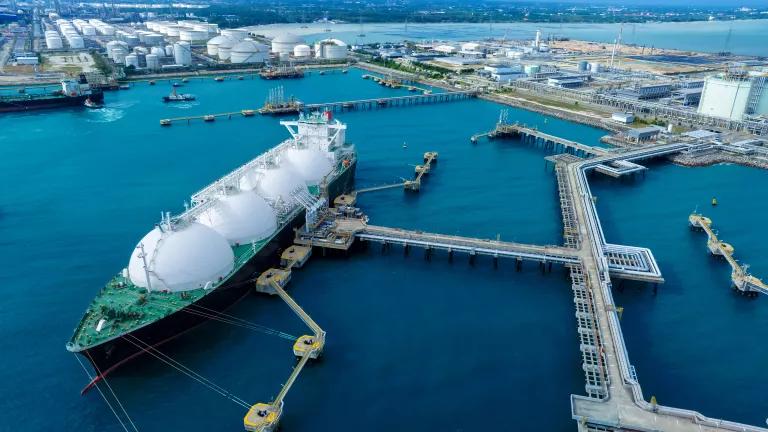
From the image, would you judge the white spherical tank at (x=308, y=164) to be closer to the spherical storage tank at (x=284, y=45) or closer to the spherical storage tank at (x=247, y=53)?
the spherical storage tank at (x=247, y=53)

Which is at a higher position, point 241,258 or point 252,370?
point 241,258

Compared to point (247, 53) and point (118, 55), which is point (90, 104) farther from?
point (247, 53)

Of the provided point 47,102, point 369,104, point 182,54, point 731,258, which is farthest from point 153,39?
point 731,258

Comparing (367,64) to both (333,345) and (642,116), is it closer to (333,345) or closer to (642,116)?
(642,116)

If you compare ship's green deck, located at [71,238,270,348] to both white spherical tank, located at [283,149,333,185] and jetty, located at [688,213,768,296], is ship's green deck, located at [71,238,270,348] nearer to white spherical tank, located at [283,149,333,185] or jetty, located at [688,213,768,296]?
white spherical tank, located at [283,149,333,185]

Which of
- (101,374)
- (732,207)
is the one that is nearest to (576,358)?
(101,374)

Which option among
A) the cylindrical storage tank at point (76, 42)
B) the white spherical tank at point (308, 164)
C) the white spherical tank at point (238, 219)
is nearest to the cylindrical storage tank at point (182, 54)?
the cylindrical storage tank at point (76, 42)
